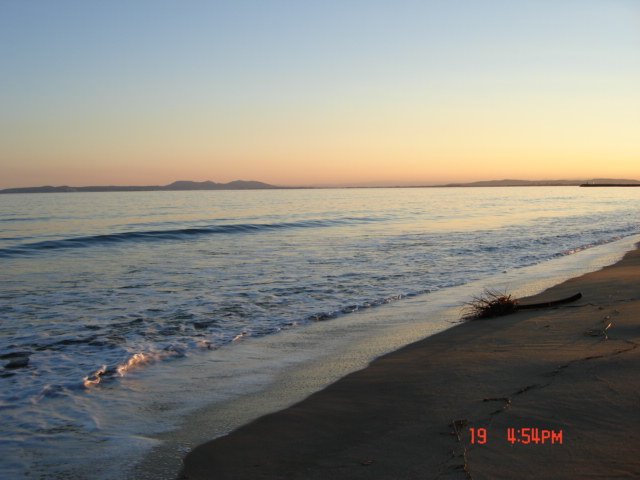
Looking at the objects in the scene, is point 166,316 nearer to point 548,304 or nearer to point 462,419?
point 548,304

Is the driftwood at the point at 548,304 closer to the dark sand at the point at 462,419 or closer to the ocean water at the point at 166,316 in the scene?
the ocean water at the point at 166,316

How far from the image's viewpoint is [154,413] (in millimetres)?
4891

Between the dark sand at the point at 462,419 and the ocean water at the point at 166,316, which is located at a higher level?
the dark sand at the point at 462,419

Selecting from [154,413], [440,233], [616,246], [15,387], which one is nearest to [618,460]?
[154,413]

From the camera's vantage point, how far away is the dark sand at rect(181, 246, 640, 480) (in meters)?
3.24

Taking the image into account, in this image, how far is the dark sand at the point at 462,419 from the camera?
127 inches
